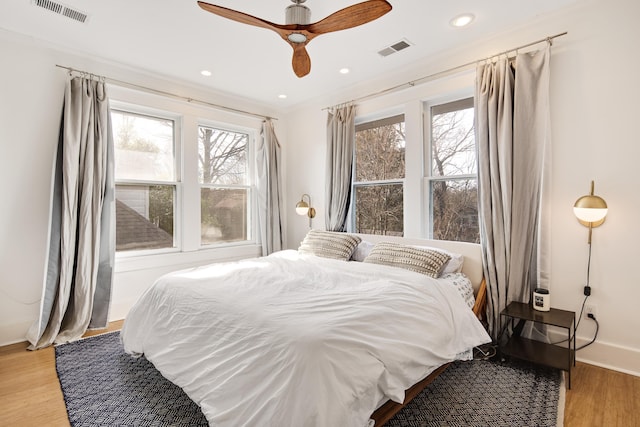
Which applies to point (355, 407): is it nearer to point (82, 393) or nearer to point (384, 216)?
point (82, 393)

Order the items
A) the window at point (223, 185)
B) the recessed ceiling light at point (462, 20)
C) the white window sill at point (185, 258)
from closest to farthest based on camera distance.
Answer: the recessed ceiling light at point (462, 20)
the white window sill at point (185, 258)
the window at point (223, 185)

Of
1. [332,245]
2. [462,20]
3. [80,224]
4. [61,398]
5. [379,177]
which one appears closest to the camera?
[61,398]

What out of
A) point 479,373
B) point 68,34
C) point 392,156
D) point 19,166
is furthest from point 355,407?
point 68,34

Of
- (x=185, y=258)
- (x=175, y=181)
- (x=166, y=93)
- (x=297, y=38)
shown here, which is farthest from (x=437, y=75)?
(x=185, y=258)

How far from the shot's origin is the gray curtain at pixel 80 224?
2844 millimetres

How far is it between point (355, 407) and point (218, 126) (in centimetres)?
382

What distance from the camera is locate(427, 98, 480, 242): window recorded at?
10.1ft

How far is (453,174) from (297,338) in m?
2.48

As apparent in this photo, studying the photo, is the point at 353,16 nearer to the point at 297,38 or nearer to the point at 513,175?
the point at 297,38

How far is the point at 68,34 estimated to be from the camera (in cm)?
274

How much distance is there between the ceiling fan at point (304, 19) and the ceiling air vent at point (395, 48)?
1.07 m

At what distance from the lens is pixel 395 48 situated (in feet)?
9.81

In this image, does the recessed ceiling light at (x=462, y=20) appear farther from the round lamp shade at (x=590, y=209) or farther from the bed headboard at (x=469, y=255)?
the bed headboard at (x=469, y=255)

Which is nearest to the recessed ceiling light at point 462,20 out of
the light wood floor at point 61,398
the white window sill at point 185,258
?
the light wood floor at point 61,398
